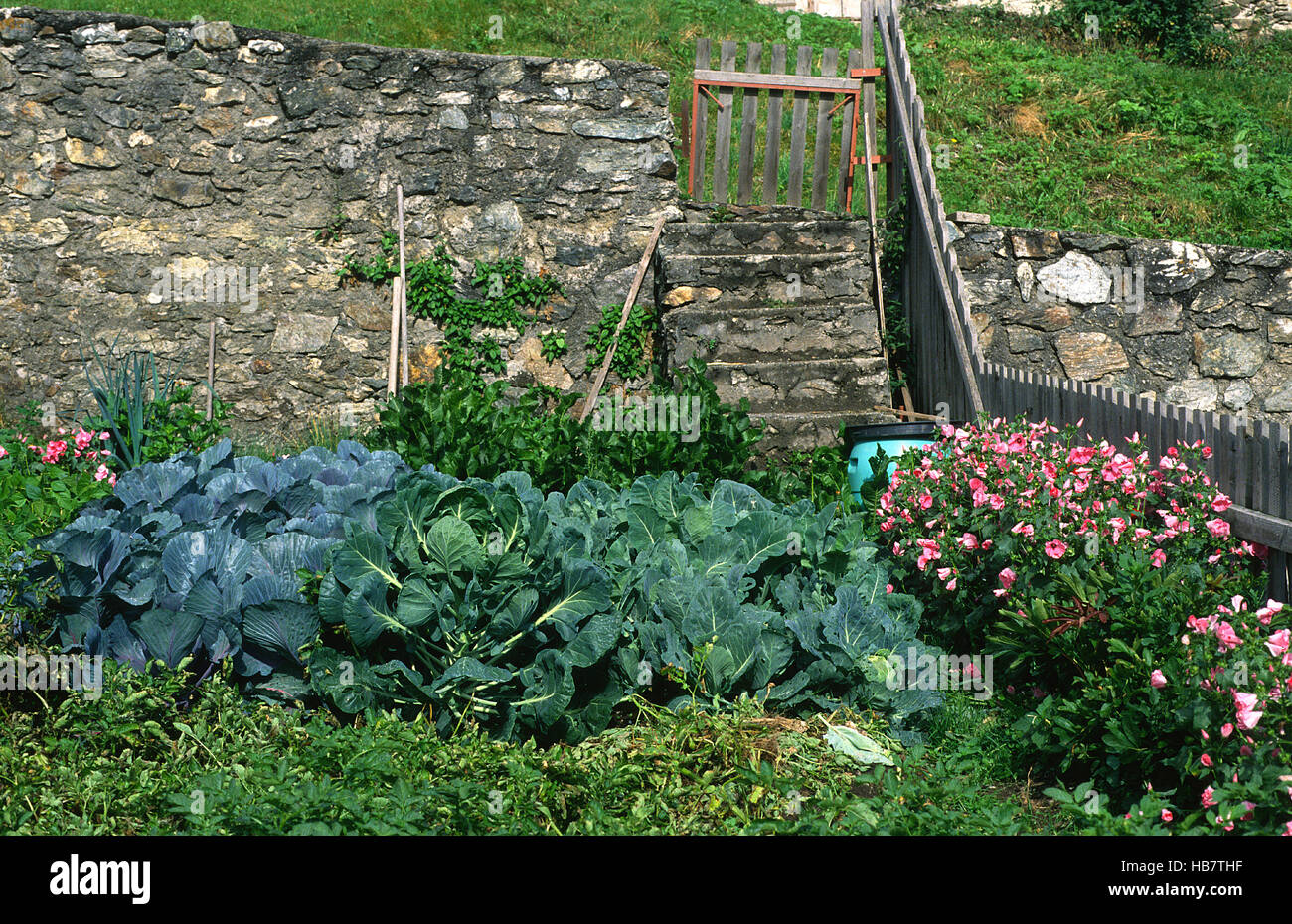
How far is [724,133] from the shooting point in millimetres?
7203

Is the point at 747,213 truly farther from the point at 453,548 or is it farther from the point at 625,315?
the point at 453,548

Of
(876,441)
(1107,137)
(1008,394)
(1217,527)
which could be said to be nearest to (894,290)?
(1008,394)

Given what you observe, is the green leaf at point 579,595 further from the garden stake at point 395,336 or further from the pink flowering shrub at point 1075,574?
the garden stake at point 395,336

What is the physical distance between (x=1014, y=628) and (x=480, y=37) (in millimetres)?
8049

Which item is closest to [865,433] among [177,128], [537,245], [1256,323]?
[537,245]

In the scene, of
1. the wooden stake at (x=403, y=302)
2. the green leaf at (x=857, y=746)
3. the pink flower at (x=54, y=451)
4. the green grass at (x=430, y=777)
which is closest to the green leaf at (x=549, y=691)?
the green grass at (x=430, y=777)

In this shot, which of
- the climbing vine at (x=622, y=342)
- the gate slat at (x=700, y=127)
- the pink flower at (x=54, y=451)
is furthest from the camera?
the gate slat at (x=700, y=127)

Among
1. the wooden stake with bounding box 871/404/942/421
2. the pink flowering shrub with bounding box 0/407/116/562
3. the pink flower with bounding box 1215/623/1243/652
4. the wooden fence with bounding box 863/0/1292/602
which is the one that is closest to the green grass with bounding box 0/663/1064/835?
the pink flower with bounding box 1215/623/1243/652

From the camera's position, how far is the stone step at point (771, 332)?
20.3 feet

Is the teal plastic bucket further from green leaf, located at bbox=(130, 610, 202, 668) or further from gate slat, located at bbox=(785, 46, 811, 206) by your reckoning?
green leaf, located at bbox=(130, 610, 202, 668)

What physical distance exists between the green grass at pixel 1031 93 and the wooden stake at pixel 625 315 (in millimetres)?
1572

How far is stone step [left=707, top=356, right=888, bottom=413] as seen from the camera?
6.04 metres

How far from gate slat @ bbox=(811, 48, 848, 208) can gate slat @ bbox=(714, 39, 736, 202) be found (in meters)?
0.65

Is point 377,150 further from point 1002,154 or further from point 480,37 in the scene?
point 1002,154
